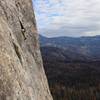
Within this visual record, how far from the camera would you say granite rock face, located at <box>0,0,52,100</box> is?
10.5 metres

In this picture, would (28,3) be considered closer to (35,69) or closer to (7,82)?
(35,69)

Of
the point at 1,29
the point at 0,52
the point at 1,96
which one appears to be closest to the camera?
the point at 1,96

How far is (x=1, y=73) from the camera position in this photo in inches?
398

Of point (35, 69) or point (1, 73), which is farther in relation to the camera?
point (35, 69)

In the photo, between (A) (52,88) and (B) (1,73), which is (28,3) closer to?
(B) (1,73)

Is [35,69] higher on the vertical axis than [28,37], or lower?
lower

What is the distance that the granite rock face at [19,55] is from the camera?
415 inches

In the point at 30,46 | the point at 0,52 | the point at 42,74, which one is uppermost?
the point at 0,52

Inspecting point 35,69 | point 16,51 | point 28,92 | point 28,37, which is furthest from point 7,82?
point 28,37

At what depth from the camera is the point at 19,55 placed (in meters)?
13.1

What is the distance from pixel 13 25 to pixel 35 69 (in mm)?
2946

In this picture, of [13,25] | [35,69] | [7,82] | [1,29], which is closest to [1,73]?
[7,82]

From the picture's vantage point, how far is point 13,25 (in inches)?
564

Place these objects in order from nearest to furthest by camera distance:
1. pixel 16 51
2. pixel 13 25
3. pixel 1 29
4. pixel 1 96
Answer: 1. pixel 1 96
2. pixel 1 29
3. pixel 16 51
4. pixel 13 25
